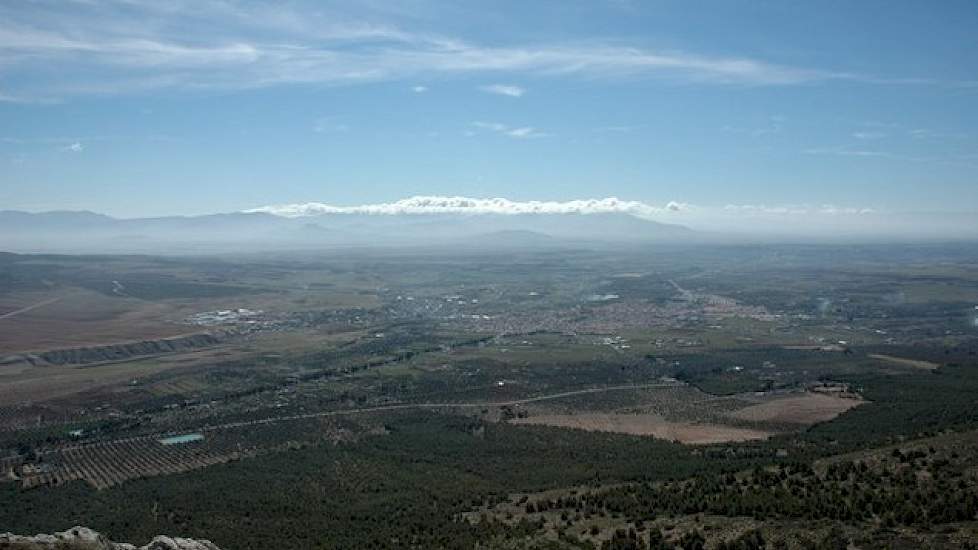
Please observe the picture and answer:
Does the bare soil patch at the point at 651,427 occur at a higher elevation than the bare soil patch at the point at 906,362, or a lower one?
lower

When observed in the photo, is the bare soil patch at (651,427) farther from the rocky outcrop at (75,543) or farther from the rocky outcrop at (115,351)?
the rocky outcrop at (115,351)

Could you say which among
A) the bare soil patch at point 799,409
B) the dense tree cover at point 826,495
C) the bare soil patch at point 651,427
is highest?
the dense tree cover at point 826,495

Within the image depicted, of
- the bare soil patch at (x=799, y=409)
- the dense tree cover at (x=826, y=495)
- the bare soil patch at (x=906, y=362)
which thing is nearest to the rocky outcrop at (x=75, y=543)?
the dense tree cover at (x=826, y=495)

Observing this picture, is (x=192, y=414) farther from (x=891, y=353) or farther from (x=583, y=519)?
(x=891, y=353)

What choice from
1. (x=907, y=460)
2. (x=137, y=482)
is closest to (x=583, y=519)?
(x=907, y=460)

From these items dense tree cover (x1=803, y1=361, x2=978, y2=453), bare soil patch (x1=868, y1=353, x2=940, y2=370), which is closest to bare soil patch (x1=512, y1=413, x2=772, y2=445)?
dense tree cover (x1=803, y1=361, x2=978, y2=453)

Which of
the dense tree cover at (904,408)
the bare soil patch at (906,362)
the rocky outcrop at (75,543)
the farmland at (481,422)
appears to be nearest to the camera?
the rocky outcrop at (75,543)
